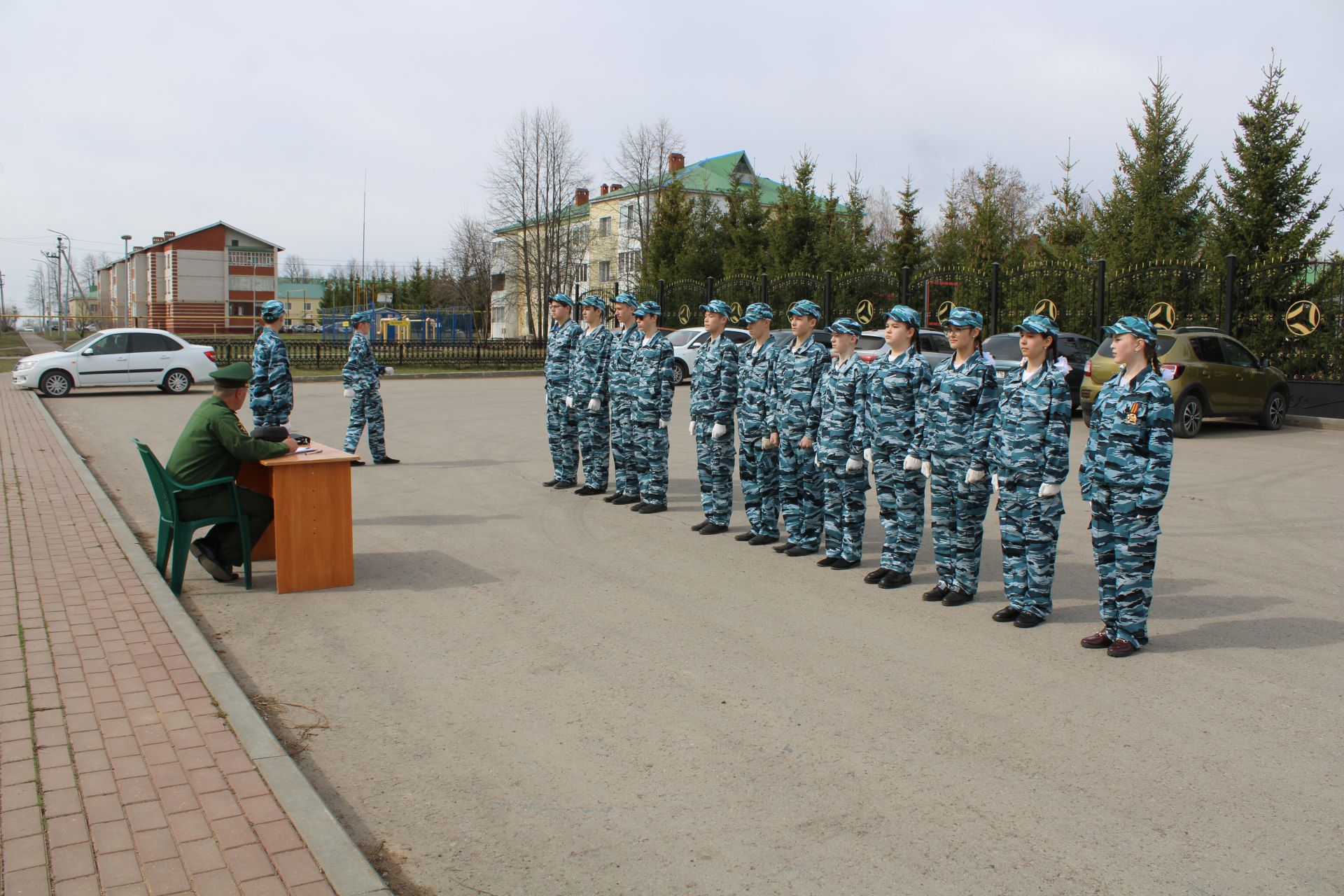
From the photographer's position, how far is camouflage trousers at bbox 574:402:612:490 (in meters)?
11.0

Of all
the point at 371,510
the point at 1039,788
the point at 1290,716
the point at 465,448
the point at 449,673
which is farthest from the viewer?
the point at 465,448

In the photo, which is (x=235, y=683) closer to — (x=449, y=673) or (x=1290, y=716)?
(x=449, y=673)

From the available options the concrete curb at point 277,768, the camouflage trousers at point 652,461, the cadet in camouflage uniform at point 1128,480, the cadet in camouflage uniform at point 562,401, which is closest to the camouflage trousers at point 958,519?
the cadet in camouflage uniform at point 1128,480

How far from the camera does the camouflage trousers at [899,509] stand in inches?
288

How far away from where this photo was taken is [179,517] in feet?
22.6

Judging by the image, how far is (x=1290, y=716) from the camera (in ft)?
16.4

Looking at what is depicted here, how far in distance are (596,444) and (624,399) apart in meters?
0.81

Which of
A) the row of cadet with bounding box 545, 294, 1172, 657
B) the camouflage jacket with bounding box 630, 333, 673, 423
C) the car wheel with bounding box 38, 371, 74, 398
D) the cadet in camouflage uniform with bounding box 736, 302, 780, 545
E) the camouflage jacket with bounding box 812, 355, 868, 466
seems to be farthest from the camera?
the car wheel with bounding box 38, 371, 74, 398

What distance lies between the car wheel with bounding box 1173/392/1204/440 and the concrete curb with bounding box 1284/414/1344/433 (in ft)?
9.79

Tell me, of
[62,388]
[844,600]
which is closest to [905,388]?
[844,600]

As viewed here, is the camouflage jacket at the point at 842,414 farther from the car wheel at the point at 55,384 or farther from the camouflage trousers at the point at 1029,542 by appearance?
the car wheel at the point at 55,384

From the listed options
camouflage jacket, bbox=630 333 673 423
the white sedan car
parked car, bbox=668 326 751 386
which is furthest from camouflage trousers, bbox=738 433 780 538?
the white sedan car

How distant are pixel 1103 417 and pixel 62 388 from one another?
2299cm

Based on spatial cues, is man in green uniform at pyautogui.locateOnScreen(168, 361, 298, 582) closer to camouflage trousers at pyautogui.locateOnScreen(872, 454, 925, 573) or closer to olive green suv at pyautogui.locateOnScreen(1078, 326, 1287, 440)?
camouflage trousers at pyautogui.locateOnScreen(872, 454, 925, 573)
